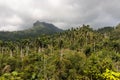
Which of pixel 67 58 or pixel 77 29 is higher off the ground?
pixel 77 29

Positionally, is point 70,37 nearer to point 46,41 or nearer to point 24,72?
point 46,41

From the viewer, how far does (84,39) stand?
99562mm

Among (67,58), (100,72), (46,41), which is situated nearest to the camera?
(100,72)

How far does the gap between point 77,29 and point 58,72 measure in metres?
56.0

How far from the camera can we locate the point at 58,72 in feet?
180

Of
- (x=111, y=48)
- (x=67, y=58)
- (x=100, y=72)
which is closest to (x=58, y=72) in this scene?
(x=67, y=58)

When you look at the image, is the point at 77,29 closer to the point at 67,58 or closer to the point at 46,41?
the point at 46,41

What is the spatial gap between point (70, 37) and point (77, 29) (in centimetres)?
515

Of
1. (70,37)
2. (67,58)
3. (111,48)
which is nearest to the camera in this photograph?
(67,58)

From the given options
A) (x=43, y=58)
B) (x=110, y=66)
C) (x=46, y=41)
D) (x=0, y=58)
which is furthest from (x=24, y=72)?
(x=46, y=41)

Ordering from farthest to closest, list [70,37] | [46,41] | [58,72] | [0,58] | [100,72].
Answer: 1. [70,37]
2. [46,41]
3. [0,58]
4. [58,72]
5. [100,72]

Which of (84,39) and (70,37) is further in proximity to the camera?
(70,37)

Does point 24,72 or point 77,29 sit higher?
point 77,29

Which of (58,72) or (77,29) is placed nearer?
(58,72)
